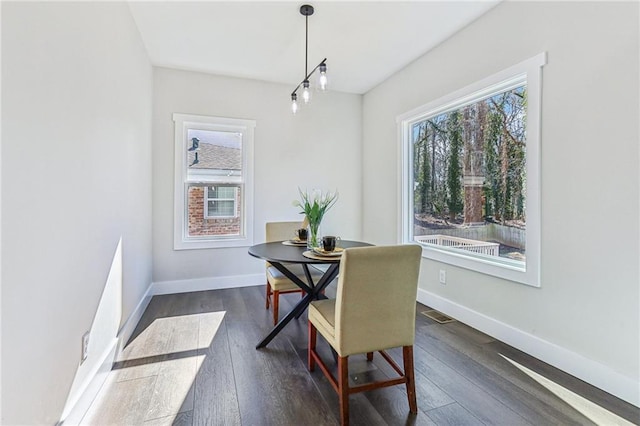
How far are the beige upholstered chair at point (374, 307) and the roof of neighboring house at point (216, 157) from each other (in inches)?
111

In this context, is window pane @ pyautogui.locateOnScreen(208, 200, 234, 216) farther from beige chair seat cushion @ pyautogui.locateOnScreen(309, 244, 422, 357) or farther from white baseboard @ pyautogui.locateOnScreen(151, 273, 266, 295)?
beige chair seat cushion @ pyautogui.locateOnScreen(309, 244, 422, 357)

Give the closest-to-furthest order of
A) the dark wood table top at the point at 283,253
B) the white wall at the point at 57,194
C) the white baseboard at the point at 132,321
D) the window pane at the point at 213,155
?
the white wall at the point at 57,194 → the dark wood table top at the point at 283,253 → the white baseboard at the point at 132,321 → the window pane at the point at 213,155

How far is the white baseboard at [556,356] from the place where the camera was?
69.0 inches

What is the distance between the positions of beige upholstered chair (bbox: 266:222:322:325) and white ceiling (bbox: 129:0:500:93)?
6.05ft

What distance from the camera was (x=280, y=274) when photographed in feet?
9.00

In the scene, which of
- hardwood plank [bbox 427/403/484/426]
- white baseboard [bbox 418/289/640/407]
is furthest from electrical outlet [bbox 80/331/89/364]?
white baseboard [bbox 418/289/640/407]

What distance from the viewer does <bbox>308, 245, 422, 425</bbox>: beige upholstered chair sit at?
4.95 feet

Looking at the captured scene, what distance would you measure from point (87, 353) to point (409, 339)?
175 centimetres

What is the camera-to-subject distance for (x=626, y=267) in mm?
1763

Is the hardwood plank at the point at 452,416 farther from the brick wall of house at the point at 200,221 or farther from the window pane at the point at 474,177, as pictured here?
the brick wall of house at the point at 200,221

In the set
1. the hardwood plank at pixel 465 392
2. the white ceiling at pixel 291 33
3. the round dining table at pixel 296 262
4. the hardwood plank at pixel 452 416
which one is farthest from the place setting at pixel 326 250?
the white ceiling at pixel 291 33

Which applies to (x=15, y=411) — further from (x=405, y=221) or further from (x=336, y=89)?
(x=336, y=89)

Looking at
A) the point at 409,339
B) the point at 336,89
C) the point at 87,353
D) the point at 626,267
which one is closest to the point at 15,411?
the point at 87,353

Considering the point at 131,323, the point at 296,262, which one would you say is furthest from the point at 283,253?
the point at 131,323
